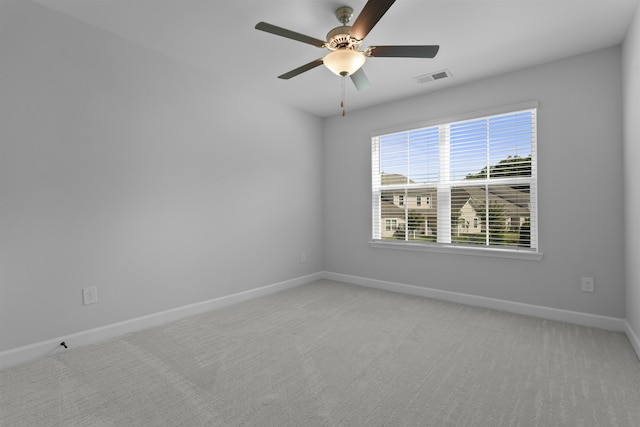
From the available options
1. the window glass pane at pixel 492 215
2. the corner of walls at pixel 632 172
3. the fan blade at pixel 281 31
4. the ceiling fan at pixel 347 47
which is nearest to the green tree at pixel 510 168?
the window glass pane at pixel 492 215

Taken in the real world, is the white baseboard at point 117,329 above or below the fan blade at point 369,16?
below

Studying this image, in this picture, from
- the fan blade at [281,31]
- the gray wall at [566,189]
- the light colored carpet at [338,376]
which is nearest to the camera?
the light colored carpet at [338,376]

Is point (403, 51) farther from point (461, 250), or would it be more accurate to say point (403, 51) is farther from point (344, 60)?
point (461, 250)

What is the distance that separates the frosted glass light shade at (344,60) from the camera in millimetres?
2172

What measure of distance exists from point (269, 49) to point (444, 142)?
2228 mm

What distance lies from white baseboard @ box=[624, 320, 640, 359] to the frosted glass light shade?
9.29 feet

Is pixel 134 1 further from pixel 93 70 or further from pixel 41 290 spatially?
pixel 41 290

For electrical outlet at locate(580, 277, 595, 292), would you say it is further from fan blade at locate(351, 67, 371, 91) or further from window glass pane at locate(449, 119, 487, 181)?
fan blade at locate(351, 67, 371, 91)

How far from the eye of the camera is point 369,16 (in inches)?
72.5

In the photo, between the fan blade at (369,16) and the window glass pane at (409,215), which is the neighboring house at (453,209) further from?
the fan blade at (369,16)

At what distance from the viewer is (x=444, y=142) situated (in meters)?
3.73

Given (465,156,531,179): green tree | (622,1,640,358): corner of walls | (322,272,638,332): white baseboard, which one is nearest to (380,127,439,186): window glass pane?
(465,156,531,179): green tree

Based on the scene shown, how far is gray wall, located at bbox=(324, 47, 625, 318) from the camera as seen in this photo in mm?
2744

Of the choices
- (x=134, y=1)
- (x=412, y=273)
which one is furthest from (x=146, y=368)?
(x=412, y=273)
